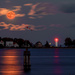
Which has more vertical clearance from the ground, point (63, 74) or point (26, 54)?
point (26, 54)

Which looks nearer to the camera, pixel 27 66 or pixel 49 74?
pixel 49 74

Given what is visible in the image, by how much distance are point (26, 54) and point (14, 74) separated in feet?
14.8

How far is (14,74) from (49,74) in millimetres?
5112

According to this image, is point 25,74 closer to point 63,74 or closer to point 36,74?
point 36,74

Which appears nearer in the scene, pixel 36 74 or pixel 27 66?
pixel 36 74

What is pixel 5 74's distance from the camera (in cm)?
3359

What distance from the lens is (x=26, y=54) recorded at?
37.2m

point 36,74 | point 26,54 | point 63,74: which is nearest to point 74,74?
point 63,74

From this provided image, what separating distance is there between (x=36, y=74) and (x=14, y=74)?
3.58m

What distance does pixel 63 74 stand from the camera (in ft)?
114

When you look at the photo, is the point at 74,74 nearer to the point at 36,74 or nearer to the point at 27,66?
the point at 36,74

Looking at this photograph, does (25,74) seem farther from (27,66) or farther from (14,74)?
(27,66)

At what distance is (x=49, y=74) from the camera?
35.0 meters

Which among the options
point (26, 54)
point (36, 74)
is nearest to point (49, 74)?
point (36, 74)
